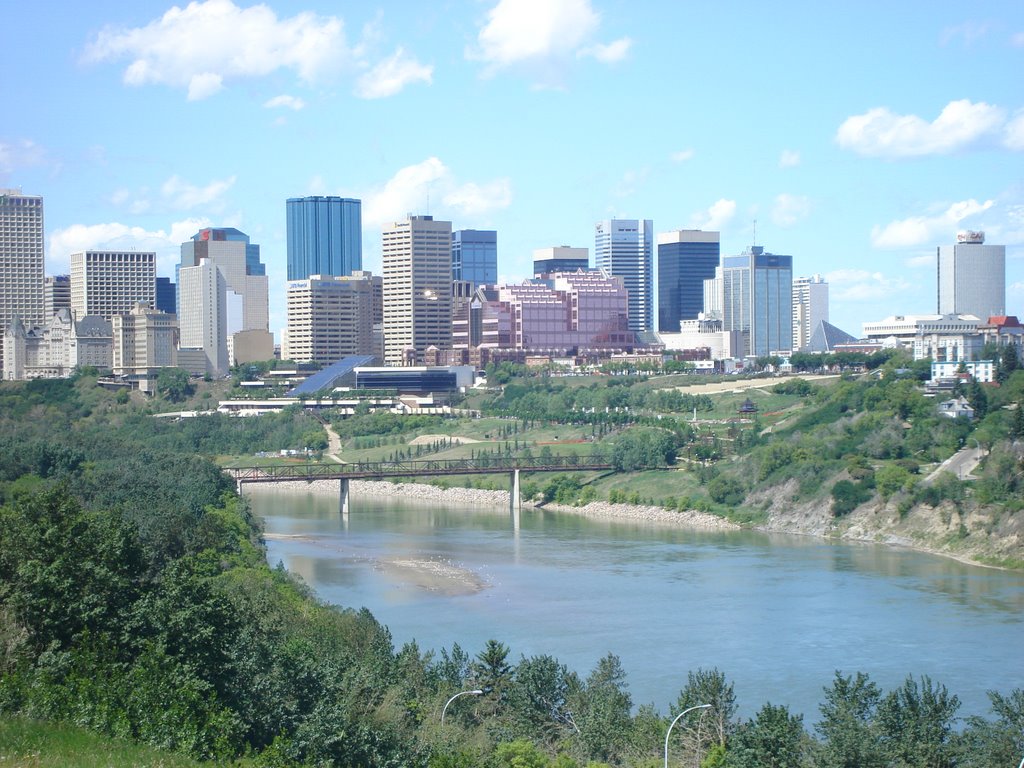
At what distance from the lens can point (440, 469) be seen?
60156 millimetres

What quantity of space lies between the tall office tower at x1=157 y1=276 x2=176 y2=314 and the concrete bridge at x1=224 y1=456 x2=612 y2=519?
7492cm

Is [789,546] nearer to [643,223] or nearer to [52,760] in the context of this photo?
[52,760]

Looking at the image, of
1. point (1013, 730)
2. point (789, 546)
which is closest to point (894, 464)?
point (789, 546)

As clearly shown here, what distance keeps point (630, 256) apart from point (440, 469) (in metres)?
96.9

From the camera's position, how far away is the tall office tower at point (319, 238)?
538 feet

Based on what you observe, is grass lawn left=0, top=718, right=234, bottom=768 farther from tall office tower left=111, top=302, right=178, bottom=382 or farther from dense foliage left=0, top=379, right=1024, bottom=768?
tall office tower left=111, top=302, right=178, bottom=382

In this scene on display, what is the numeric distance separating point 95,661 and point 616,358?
94568 mm

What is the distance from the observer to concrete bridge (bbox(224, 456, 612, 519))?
184 feet

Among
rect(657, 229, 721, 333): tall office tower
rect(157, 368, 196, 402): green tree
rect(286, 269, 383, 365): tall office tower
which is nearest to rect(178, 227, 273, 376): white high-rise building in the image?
rect(286, 269, 383, 365): tall office tower

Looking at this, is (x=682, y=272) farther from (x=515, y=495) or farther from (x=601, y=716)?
(x=601, y=716)

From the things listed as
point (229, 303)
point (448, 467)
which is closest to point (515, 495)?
point (448, 467)

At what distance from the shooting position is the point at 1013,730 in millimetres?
19000

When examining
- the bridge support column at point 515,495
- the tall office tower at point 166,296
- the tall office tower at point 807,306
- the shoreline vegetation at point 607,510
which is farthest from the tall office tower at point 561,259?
the bridge support column at point 515,495

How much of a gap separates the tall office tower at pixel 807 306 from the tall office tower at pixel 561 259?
72.9ft
